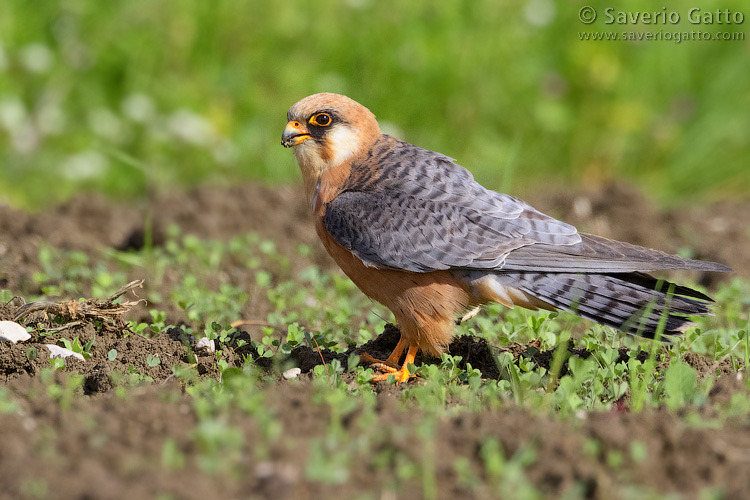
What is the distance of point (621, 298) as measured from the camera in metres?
4.18

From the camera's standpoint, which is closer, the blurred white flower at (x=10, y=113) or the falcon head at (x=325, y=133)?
the falcon head at (x=325, y=133)

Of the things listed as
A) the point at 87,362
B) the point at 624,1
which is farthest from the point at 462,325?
the point at 624,1

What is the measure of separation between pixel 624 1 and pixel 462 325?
19.8ft

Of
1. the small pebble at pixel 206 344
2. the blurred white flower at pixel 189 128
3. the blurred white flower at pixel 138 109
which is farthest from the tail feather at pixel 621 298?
the blurred white flower at pixel 138 109

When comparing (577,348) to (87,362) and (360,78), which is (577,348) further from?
(360,78)

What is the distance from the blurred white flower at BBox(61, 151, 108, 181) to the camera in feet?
28.5

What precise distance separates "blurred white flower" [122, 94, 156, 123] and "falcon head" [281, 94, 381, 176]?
14.1 feet

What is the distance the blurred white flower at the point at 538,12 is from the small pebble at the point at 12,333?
704 centimetres

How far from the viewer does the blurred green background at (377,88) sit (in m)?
8.83

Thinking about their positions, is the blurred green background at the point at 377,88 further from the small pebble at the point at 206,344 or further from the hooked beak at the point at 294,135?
the small pebble at the point at 206,344

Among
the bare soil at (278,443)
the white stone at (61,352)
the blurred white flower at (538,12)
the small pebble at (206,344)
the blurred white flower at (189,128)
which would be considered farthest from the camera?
the blurred white flower at (538,12)

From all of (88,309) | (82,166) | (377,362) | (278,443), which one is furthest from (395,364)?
(82,166)

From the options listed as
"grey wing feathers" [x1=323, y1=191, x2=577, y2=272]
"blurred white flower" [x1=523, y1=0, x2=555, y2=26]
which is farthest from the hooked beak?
"blurred white flower" [x1=523, y1=0, x2=555, y2=26]

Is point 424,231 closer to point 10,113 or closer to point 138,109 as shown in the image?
point 138,109
